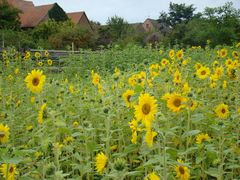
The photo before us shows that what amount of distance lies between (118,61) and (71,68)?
1062 millimetres

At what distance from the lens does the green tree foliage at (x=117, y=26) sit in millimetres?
36938

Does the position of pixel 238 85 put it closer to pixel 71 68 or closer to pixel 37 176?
pixel 37 176

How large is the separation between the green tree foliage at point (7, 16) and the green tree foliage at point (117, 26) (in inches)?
330

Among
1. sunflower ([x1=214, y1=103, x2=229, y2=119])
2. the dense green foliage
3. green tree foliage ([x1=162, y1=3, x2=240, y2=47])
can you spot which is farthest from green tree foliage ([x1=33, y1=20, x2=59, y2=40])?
sunflower ([x1=214, y1=103, x2=229, y2=119])

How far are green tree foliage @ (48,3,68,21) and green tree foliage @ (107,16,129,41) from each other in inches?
181

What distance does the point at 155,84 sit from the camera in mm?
3033

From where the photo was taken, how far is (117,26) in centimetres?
3825

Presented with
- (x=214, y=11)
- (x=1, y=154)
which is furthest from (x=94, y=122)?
(x=214, y=11)

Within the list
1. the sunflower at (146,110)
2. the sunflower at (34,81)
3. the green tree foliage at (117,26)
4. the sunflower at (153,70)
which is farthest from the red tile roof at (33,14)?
the sunflower at (146,110)

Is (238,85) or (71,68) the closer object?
(238,85)

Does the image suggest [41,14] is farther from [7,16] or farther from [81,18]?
[7,16]

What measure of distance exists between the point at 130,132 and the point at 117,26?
36.2m

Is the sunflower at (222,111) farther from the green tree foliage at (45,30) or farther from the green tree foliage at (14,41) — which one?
the green tree foliage at (45,30)

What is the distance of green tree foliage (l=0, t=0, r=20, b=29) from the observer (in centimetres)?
3219
